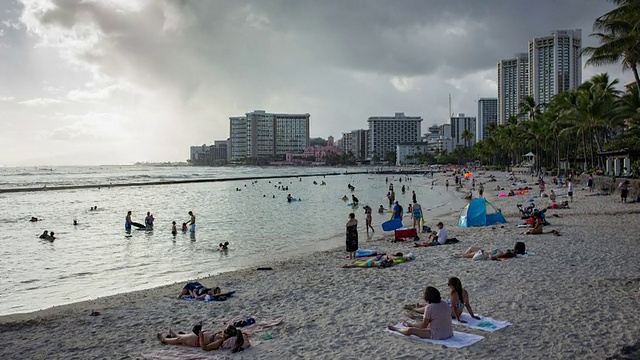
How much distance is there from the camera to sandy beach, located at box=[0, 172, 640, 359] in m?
6.84

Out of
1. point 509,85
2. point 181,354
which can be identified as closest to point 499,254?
point 181,354

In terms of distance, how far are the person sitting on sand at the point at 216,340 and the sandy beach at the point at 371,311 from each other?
121 mm

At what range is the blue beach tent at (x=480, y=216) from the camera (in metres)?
21.2

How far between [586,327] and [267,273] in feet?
28.4

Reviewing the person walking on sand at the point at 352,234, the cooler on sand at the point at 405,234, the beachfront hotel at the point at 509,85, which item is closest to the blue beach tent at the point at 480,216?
the cooler on sand at the point at 405,234

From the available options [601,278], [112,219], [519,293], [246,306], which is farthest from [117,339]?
[112,219]

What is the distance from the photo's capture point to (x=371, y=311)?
8805mm

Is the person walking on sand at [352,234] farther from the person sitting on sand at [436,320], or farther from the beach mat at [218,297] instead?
the person sitting on sand at [436,320]

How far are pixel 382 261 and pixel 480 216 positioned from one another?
10.2 metres

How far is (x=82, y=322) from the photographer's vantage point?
30.1 feet

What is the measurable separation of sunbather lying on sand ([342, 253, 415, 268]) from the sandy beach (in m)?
0.38

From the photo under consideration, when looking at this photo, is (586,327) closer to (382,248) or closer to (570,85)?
(382,248)

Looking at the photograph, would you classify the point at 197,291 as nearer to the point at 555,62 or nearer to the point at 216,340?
the point at 216,340

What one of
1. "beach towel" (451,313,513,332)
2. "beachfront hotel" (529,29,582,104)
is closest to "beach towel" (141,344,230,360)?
"beach towel" (451,313,513,332)
